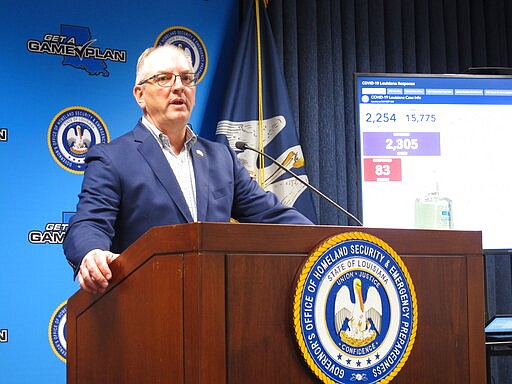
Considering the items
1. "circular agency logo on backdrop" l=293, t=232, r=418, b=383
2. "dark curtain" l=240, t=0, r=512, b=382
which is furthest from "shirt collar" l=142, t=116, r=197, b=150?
"dark curtain" l=240, t=0, r=512, b=382

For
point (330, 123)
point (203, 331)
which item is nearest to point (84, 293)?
point (203, 331)

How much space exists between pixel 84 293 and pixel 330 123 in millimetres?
2649

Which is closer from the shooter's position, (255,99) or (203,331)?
(203,331)

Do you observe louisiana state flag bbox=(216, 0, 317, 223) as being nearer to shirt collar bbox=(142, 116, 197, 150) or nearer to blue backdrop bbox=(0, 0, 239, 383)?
blue backdrop bbox=(0, 0, 239, 383)

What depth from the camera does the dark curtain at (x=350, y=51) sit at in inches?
163

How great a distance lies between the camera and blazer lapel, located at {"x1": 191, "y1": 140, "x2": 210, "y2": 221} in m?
2.24

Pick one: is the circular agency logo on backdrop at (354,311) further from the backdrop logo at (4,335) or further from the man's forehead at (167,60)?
the backdrop logo at (4,335)

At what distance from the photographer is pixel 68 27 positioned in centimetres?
369

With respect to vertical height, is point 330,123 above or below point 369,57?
below

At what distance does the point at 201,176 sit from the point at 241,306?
3.27 ft

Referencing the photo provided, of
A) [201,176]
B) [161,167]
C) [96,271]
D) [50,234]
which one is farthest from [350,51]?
[96,271]

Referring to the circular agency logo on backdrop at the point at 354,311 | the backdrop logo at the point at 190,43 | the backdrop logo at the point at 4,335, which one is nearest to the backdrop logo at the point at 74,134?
the backdrop logo at the point at 190,43

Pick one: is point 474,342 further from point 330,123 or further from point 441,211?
point 330,123

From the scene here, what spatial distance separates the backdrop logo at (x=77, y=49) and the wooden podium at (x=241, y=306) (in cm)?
224
